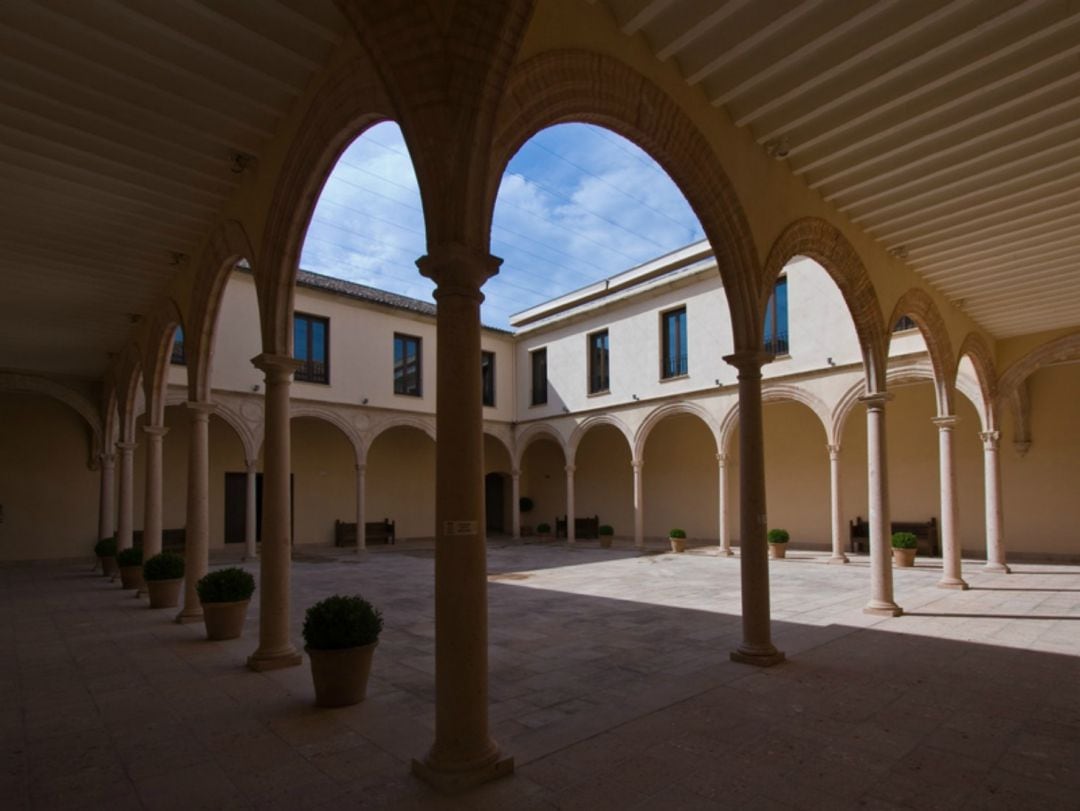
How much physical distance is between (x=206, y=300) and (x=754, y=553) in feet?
21.1

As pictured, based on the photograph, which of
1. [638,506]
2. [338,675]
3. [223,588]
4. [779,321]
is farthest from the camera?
[638,506]

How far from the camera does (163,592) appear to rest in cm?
923

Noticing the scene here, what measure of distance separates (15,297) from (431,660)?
8.19 meters

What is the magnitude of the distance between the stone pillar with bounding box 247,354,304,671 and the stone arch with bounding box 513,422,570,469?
15717 mm

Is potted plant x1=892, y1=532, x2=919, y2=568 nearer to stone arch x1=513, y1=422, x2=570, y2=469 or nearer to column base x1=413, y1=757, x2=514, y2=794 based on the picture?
stone arch x1=513, y1=422, x2=570, y2=469

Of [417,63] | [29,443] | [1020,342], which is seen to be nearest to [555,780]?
[417,63]

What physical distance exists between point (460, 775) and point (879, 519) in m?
6.44

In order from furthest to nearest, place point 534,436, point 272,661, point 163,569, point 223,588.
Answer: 1. point 534,436
2. point 163,569
3. point 223,588
4. point 272,661

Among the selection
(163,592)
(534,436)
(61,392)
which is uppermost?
(61,392)

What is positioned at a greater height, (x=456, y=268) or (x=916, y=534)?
(x=456, y=268)

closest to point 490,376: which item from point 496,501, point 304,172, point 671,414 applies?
point 496,501

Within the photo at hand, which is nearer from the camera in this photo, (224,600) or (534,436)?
(224,600)

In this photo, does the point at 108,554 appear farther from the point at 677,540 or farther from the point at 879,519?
the point at 879,519

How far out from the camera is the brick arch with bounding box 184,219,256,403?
716 centimetres
